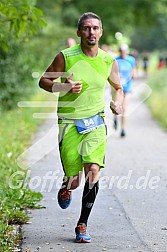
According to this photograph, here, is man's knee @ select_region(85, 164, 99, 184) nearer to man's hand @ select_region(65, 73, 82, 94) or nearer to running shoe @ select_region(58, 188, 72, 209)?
running shoe @ select_region(58, 188, 72, 209)

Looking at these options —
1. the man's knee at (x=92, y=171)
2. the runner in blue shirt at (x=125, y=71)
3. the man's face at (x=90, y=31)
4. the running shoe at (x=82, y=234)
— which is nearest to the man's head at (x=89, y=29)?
the man's face at (x=90, y=31)

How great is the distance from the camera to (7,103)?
783 inches

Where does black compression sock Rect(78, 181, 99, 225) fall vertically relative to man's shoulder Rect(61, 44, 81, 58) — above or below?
below

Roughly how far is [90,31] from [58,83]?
56 centimetres

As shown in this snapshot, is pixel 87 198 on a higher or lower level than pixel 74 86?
lower

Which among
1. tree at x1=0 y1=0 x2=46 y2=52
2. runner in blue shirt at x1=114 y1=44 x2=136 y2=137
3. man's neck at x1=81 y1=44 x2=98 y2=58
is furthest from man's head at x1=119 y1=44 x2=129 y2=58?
man's neck at x1=81 y1=44 x2=98 y2=58

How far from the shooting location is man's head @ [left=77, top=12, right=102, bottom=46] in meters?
6.94

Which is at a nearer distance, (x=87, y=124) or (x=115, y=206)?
(x=87, y=124)

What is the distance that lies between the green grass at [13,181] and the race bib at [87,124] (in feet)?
3.73

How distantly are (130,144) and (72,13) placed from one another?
99.8 feet

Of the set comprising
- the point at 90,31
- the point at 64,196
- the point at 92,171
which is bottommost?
the point at 64,196

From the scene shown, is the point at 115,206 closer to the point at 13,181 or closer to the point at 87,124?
the point at 13,181

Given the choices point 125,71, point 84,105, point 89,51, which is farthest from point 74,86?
point 125,71

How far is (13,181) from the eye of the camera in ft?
30.9
